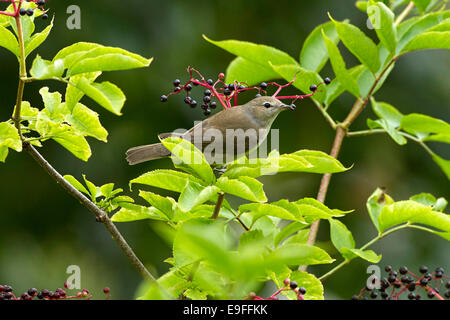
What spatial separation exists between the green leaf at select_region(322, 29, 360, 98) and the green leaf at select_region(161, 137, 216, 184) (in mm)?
1085

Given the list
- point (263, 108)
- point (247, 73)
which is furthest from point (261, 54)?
point (263, 108)

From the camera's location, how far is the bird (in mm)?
3104

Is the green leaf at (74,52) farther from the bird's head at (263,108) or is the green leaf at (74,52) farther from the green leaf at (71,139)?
the bird's head at (263,108)

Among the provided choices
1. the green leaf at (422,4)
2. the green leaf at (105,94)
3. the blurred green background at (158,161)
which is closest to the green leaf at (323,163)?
the green leaf at (105,94)

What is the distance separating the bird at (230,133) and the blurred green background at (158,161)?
1855mm

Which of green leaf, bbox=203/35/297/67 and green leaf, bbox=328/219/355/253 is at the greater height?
green leaf, bbox=203/35/297/67

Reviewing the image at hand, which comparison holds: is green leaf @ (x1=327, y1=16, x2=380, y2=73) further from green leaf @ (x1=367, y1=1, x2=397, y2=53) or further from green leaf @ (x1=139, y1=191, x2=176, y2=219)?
green leaf @ (x1=139, y1=191, x2=176, y2=219)

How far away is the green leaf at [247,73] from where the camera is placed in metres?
3.26

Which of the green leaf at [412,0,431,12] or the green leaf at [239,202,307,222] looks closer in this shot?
the green leaf at [239,202,307,222]

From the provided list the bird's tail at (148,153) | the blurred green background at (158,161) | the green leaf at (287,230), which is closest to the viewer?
the green leaf at (287,230)

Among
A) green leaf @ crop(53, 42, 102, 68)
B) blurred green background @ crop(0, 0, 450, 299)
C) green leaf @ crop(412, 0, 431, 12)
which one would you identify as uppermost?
green leaf @ crop(412, 0, 431, 12)

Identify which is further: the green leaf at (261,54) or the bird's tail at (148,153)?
the bird's tail at (148,153)

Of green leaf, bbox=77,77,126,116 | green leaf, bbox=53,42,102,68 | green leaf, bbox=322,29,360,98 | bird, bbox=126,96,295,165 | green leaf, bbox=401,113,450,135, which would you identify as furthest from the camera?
bird, bbox=126,96,295,165

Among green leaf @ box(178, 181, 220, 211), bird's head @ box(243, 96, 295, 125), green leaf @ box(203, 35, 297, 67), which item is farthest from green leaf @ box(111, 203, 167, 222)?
bird's head @ box(243, 96, 295, 125)
